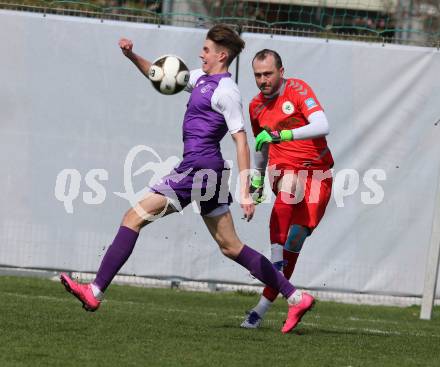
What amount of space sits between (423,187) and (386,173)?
39 centimetres

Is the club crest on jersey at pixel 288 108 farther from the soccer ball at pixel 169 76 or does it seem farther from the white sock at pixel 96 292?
the white sock at pixel 96 292

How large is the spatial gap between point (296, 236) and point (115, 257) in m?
1.54

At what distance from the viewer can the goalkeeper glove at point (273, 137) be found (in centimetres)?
708

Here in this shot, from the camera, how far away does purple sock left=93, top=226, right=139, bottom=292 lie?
6.82m

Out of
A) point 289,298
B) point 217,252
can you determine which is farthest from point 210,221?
point 217,252

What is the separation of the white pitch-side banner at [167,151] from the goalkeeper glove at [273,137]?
132 inches

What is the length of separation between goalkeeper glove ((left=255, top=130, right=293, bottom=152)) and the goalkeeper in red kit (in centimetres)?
27

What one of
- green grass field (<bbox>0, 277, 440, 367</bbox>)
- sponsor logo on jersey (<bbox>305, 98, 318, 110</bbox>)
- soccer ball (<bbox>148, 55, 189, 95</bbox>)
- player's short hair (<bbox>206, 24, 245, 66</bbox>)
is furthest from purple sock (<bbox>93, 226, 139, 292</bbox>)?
sponsor logo on jersey (<bbox>305, 98, 318, 110</bbox>)

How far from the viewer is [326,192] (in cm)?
785

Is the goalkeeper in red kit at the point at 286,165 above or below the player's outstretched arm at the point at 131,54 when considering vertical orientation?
below

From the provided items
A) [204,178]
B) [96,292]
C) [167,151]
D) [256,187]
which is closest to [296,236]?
[256,187]

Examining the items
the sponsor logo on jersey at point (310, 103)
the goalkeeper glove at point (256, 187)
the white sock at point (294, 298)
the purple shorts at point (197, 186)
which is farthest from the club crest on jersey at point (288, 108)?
the white sock at point (294, 298)

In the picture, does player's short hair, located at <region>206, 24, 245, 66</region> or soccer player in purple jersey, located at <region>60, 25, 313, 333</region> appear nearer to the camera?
soccer player in purple jersey, located at <region>60, 25, 313, 333</region>

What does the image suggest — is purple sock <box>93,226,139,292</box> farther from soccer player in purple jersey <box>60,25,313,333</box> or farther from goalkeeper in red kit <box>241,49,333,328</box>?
goalkeeper in red kit <box>241,49,333,328</box>
